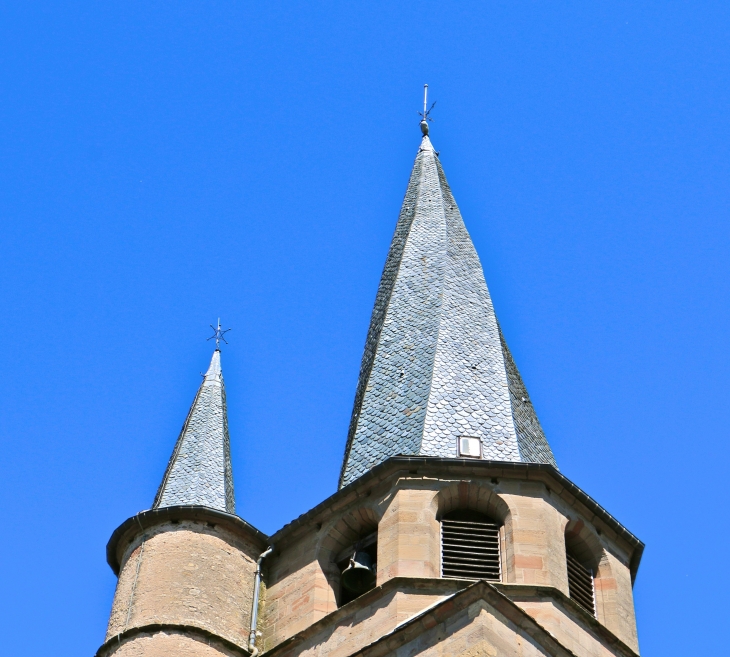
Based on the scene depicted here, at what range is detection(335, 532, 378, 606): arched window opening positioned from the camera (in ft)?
73.8

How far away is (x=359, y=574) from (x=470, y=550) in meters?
1.33

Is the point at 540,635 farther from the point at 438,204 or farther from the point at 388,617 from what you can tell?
the point at 438,204

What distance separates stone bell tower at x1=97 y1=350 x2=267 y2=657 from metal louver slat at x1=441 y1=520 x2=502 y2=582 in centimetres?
248

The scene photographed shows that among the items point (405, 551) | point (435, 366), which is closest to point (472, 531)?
point (405, 551)

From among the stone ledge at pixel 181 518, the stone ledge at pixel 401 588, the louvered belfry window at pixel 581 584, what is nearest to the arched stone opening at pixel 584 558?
the louvered belfry window at pixel 581 584

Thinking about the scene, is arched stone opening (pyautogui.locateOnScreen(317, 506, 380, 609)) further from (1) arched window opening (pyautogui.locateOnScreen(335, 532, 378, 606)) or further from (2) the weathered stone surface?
(2) the weathered stone surface

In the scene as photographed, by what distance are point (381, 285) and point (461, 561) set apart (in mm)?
7227

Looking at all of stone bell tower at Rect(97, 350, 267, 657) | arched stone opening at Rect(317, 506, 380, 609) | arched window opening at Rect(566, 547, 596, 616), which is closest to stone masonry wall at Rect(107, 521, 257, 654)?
stone bell tower at Rect(97, 350, 267, 657)

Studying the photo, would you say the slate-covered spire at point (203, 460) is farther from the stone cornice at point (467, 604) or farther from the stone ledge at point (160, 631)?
the stone cornice at point (467, 604)

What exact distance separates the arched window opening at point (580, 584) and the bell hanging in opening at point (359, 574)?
2338mm

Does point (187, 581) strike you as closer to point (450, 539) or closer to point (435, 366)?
Answer: point (450, 539)

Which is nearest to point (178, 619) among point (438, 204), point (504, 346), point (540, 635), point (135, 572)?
point (135, 572)

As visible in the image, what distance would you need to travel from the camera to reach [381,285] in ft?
94.1

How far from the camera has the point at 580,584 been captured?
2281 centimetres
